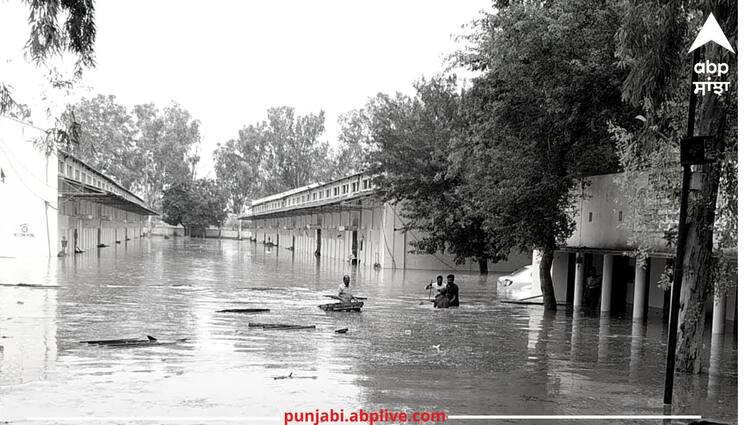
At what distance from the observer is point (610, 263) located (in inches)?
1006

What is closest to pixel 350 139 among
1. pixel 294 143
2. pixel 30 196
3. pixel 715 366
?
pixel 294 143

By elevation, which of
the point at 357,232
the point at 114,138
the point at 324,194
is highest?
the point at 114,138

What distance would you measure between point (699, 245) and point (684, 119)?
1.91 m

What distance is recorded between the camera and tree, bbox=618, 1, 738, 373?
12383 millimetres

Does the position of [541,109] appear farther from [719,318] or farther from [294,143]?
[294,143]

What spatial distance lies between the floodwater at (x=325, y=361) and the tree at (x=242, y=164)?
99.1m

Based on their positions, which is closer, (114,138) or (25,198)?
(25,198)

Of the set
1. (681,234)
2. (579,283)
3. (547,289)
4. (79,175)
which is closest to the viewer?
(681,234)

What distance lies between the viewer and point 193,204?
125 meters

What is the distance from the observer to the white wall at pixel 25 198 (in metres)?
48.2

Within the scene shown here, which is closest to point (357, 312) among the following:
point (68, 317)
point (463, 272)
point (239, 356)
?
point (68, 317)

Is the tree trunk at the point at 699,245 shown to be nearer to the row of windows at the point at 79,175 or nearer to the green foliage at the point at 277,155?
the row of windows at the point at 79,175

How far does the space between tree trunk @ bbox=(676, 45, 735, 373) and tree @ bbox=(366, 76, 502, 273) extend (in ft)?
92.7

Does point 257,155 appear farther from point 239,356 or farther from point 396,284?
point 239,356
